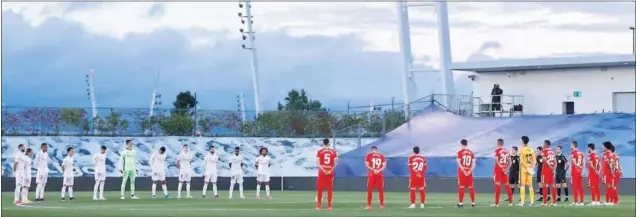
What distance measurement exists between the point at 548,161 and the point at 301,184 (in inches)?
885

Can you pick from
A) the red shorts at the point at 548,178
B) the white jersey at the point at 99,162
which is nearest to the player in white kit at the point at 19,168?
the white jersey at the point at 99,162

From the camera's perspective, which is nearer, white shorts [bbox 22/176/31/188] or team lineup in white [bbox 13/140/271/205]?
white shorts [bbox 22/176/31/188]

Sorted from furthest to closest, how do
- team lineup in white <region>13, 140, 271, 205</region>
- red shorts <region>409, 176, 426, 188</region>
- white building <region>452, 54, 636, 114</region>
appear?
1. white building <region>452, 54, 636, 114</region>
2. team lineup in white <region>13, 140, 271, 205</region>
3. red shorts <region>409, 176, 426, 188</region>

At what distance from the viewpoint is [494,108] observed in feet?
198

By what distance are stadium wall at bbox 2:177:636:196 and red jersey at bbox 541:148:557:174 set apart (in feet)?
43.6

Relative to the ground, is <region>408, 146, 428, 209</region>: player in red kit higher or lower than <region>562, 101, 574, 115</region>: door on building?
lower

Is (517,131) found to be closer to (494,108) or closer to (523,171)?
(494,108)

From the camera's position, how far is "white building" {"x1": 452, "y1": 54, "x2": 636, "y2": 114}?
56.4 meters

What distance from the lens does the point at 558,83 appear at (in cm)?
5909

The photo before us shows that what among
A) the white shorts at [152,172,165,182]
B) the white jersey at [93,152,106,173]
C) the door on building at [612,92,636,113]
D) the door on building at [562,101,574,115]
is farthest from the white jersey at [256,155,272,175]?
the door on building at [562,101,574,115]

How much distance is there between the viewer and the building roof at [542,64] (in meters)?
55.8

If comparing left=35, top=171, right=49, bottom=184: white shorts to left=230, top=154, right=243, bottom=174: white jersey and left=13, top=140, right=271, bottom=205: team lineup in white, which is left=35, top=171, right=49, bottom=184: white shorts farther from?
left=230, top=154, right=243, bottom=174: white jersey

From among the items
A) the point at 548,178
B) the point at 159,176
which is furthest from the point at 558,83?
the point at 548,178

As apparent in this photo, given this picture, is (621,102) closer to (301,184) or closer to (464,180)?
(301,184)
